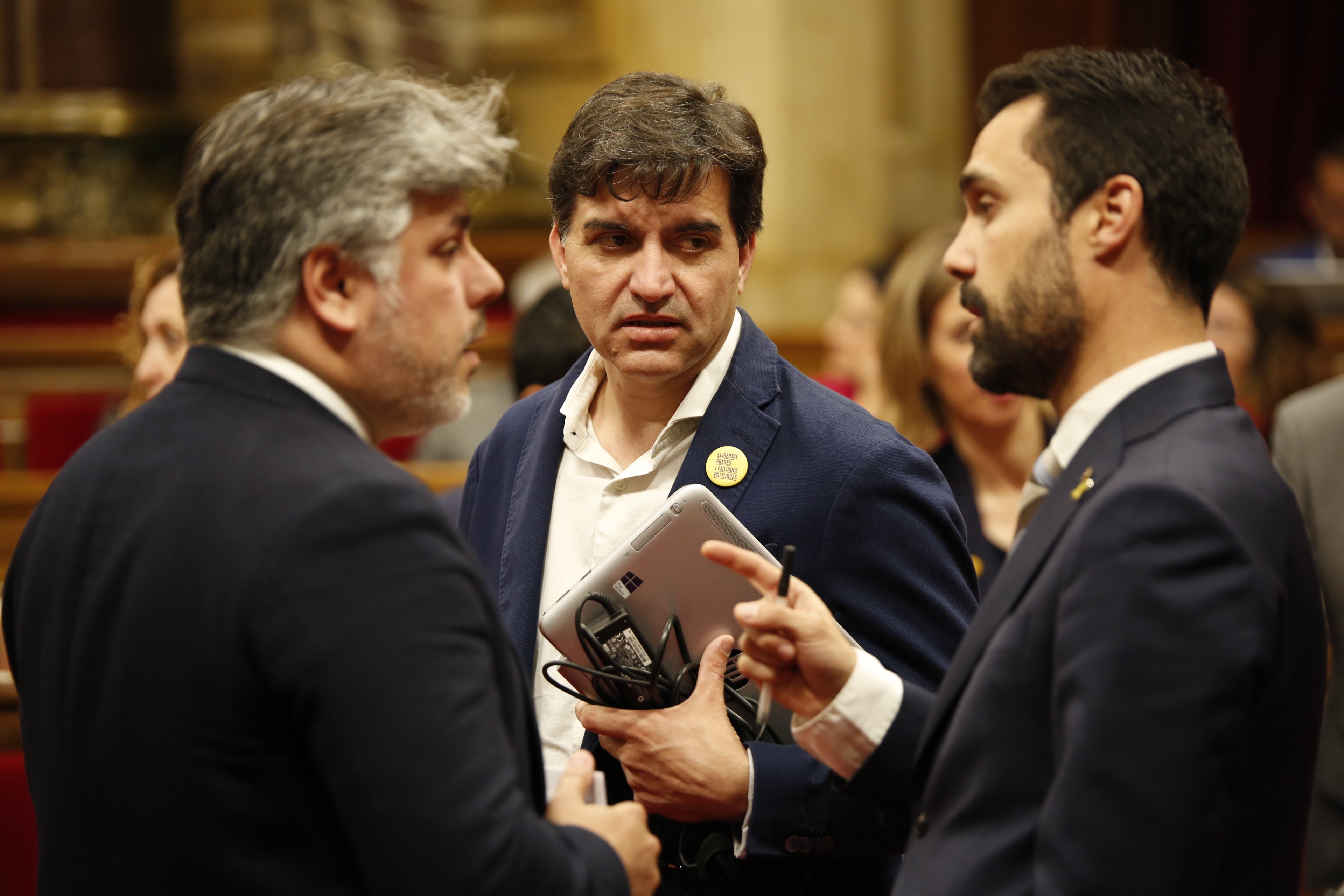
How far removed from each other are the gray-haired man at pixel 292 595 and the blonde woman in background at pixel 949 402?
2.08m

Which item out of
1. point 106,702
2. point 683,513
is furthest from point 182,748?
point 683,513

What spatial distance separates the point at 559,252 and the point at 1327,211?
6221 millimetres

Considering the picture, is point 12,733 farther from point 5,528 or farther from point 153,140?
point 153,140

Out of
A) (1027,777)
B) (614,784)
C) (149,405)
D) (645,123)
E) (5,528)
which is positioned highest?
(645,123)

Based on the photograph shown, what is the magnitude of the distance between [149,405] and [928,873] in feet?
3.11

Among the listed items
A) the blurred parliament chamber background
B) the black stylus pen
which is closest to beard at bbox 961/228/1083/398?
the black stylus pen

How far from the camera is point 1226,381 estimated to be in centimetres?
145

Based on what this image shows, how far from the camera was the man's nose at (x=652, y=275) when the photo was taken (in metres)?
1.96

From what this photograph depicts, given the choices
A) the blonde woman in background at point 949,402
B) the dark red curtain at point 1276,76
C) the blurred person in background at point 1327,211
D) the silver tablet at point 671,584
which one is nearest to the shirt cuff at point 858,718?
the silver tablet at point 671,584

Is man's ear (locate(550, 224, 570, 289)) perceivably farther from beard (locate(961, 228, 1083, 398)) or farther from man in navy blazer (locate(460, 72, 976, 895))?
beard (locate(961, 228, 1083, 398))

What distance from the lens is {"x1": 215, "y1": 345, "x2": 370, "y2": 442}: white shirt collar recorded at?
1.32 m

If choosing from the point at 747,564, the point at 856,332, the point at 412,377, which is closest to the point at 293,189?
the point at 412,377

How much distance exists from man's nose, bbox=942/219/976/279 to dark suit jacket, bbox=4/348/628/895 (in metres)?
0.70

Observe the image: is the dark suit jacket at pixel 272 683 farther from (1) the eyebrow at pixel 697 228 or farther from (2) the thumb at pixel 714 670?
(1) the eyebrow at pixel 697 228
